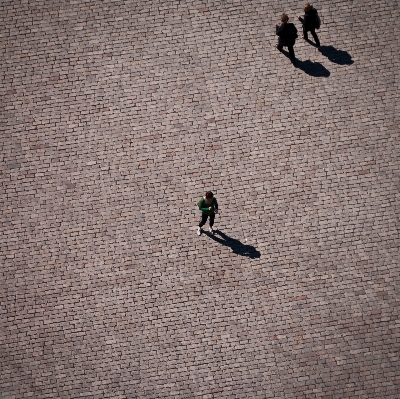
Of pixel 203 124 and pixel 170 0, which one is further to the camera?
pixel 170 0

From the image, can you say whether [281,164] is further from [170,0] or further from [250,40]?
[170,0]

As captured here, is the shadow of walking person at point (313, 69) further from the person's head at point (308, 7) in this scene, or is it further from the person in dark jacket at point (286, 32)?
the person's head at point (308, 7)

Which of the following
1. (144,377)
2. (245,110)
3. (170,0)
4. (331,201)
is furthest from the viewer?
(170,0)

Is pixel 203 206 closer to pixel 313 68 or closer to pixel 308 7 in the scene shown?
pixel 313 68

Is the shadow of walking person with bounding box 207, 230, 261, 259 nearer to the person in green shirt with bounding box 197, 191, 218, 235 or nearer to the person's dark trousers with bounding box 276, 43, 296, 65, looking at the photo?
the person in green shirt with bounding box 197, 191, 218, 235

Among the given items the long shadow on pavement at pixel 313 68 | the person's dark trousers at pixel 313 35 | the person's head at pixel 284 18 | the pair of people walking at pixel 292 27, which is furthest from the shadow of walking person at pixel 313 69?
the person's head at pixel 284 18

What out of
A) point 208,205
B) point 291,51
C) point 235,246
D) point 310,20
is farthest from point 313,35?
point 235,246

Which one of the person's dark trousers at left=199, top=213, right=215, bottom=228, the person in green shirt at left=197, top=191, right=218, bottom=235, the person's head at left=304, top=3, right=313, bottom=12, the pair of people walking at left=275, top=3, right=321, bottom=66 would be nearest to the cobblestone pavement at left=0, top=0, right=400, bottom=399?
the person's dark trousers at left=199, top=213, right=215, bottom=228

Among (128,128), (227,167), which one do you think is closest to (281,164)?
(227,167)
